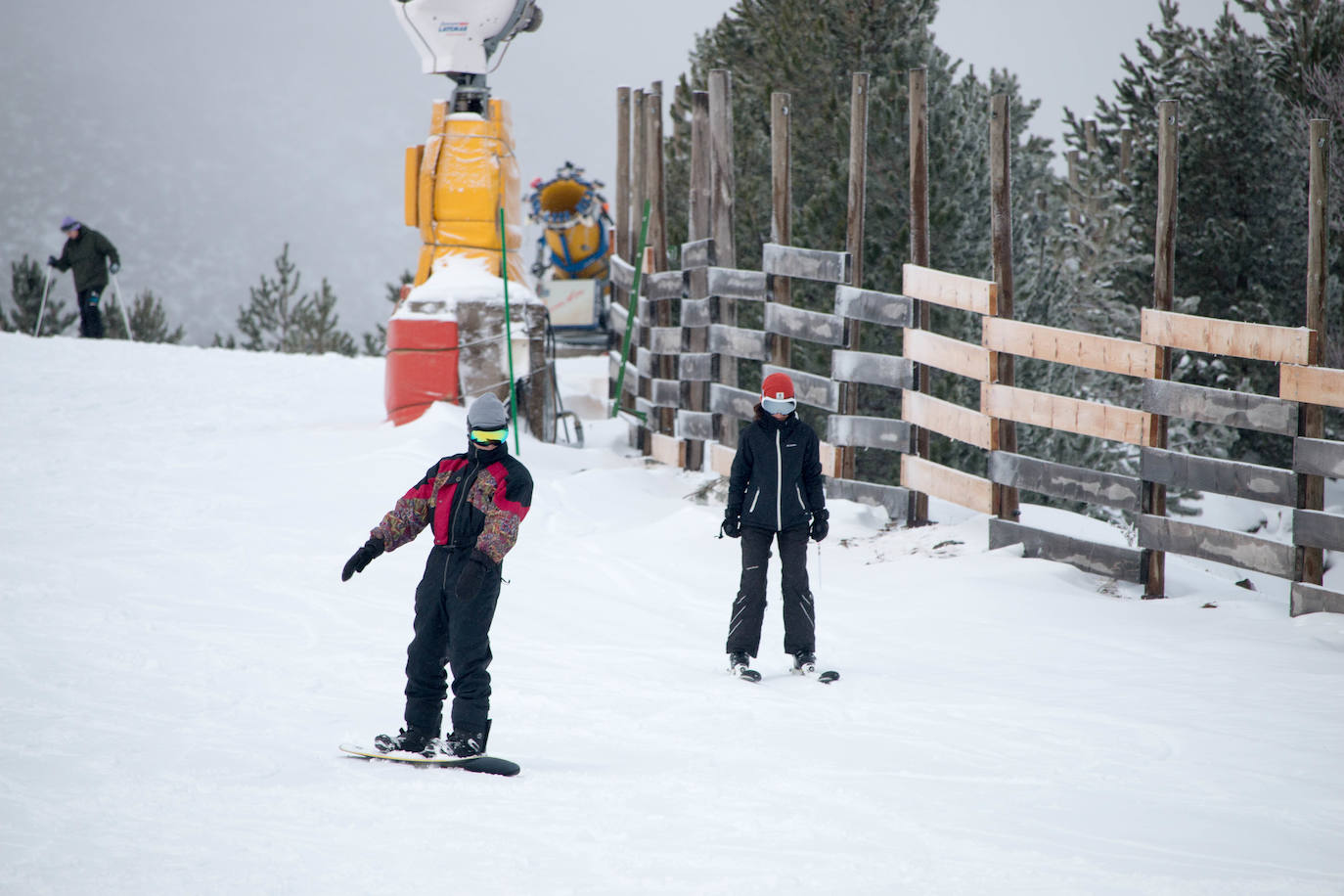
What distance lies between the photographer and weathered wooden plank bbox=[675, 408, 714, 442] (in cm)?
1240

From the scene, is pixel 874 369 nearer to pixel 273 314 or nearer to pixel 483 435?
pixel 483 435

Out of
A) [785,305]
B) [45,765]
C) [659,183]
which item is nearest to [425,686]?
[45,765]

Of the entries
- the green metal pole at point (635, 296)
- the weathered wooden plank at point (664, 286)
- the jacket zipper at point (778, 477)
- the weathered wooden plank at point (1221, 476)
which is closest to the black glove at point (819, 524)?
the jacket zipper at point (778, 477)

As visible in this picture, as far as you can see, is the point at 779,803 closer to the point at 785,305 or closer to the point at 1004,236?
the point at 1004,236

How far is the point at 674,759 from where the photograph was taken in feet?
17.7

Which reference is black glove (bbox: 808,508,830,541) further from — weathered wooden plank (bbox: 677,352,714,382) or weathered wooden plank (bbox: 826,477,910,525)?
weathered wooden plank (bbox: 677,352,714,382)

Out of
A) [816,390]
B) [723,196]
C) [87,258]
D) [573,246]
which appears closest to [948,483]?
[816,390]

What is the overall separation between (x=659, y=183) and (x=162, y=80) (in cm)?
18440

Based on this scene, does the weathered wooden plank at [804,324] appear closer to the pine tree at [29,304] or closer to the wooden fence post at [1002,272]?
the wooden fence post at [1002,272]

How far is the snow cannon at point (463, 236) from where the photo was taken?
519 inches

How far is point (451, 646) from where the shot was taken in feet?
17.1

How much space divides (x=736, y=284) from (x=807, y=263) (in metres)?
1.19

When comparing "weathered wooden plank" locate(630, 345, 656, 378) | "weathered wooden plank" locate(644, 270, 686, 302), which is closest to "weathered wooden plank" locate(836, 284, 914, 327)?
"weathered wooden plank" locate(644, 270, 686, 302)

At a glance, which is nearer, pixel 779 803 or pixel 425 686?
pixel 779 803
